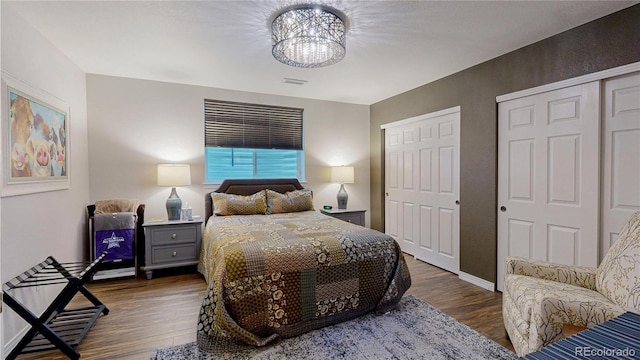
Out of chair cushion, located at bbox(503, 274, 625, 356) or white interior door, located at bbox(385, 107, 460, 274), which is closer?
chair cushion, located at bbox(503, 274, 625, 356)

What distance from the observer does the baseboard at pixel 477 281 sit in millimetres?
3180

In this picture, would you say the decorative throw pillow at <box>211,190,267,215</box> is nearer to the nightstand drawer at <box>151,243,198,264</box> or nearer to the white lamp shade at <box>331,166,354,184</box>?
the nightstand drawer at <box>151,243,198,264</box>

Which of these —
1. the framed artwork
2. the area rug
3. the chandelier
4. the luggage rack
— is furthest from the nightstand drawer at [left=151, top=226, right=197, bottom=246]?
the chandelier

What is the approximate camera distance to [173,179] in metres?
3.66

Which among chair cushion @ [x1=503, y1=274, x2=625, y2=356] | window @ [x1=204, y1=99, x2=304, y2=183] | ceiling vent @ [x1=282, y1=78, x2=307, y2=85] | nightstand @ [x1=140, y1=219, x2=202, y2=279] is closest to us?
chair cushion @ [x1=503, y1=274, x2=625, y2=356]

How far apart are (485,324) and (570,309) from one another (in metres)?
0.93

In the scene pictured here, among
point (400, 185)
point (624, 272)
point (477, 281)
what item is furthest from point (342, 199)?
point (624, 272)

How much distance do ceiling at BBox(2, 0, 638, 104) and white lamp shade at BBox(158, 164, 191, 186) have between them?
1.14 meters

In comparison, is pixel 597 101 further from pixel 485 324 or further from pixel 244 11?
pixel 244 11

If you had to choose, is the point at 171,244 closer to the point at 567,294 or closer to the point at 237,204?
the point at 237,204

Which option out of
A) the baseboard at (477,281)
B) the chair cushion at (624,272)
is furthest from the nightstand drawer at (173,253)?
the chair cushion at (624,272)

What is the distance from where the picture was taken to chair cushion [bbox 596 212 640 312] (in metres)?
1.66

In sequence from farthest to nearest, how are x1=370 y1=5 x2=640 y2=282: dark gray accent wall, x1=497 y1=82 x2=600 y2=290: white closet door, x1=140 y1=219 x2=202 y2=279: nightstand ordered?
1. x1=140 y1=219 x2=202 y2=279: nightstand
2. x1=497 y1=82 x2=600 y2=290: white closet door
3. x1=370 y1=5 x2=640 y2=282: dark gray accent wall

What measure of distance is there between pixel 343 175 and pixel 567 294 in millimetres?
3272
